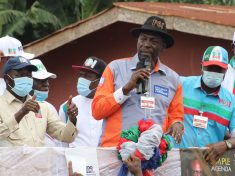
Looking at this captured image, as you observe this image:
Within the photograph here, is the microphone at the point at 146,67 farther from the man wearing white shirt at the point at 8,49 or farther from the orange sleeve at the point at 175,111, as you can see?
the man wearing white shirt at the point at 8,49

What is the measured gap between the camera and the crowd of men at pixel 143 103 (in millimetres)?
7035

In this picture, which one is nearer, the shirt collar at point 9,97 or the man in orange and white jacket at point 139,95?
the man in orange and white jacket at point 139,95

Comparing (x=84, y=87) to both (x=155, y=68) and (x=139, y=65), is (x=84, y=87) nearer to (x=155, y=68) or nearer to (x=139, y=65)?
(x=155, y=68)

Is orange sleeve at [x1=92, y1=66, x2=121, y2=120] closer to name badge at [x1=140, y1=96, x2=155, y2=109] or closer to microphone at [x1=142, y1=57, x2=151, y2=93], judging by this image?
name badge at [x1=140, y1=96, x2=155, y2=109]

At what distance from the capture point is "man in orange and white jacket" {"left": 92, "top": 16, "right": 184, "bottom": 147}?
22.9ft

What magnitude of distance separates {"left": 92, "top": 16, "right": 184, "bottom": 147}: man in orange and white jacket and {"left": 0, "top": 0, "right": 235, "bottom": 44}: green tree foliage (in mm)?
9843

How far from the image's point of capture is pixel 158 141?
21.8 feet

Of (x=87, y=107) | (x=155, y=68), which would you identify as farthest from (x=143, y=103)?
(x=87, y=107)

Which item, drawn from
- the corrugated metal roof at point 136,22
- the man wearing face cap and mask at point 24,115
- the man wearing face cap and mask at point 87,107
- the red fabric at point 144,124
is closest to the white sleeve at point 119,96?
the red fabric at point 144,124

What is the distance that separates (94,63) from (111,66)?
5.83 ft

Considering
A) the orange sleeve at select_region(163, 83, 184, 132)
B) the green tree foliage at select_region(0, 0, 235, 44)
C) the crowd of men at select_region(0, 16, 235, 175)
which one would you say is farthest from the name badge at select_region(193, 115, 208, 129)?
the green tree foliage at select_region(0, 0, 235, 44)

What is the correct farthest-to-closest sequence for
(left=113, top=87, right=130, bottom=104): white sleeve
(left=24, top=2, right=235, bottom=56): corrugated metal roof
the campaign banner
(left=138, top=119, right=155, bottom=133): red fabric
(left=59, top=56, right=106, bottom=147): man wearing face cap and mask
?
(left=24, top=2, right=235, bottom=56): corrugated metal roof, (left=59, top=56, right=106, bottom=147): man wearing face cap and mask, the campaign banner, (left=113, top=87, right=130, bottom=104): white sleeve, (left=138, top=119, right=155, bottom=133): red fabric

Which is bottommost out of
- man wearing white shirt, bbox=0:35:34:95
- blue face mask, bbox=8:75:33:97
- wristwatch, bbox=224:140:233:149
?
wristwatch, bbox=224:140:233:149

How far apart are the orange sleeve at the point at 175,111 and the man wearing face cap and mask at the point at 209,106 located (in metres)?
0.35
